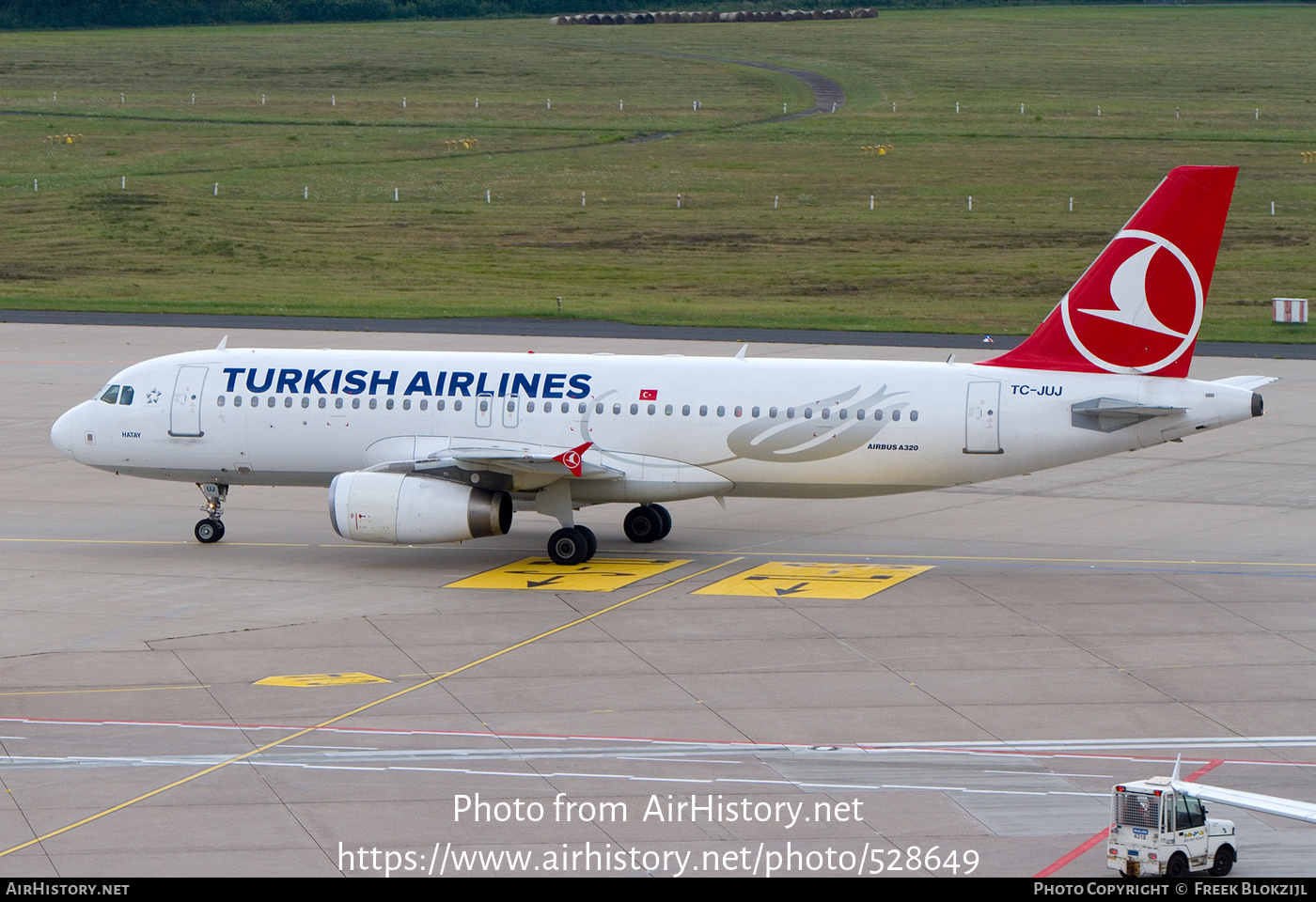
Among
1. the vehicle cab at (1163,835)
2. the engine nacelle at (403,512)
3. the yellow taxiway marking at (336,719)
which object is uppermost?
the engine nacelle at (403,512)

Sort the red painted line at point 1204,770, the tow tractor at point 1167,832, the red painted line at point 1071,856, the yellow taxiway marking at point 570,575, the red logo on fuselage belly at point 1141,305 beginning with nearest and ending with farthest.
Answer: the tow tractor at point 1167,832 < the red painted line at point 1071,856 < the red painted line at point 1204,770 < the red logo on fuselage belly at point 1141,305 < the yellow taxiway marking at point 570,575

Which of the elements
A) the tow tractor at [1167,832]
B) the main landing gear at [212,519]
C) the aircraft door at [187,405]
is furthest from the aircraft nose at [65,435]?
the tow tractor at [1167,832]

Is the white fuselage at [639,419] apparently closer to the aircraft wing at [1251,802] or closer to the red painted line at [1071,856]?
the red painted line at [1071,856]

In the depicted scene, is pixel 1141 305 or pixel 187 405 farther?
pixel 187 405

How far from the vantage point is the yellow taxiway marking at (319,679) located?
2739 cm

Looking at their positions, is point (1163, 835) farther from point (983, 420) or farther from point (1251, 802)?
point (983, 420)

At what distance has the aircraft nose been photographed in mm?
38188

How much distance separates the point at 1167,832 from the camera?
728 inches

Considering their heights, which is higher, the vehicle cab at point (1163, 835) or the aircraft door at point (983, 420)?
the aircraft door at point (983, 420)

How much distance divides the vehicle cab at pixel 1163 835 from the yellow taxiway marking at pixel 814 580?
1402cm

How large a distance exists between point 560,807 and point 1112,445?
16.8 m

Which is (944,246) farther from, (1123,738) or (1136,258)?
(1123,738)

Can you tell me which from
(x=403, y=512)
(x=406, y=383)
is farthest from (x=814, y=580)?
(x=406, y=383)

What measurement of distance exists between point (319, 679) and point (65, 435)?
1386 cm
